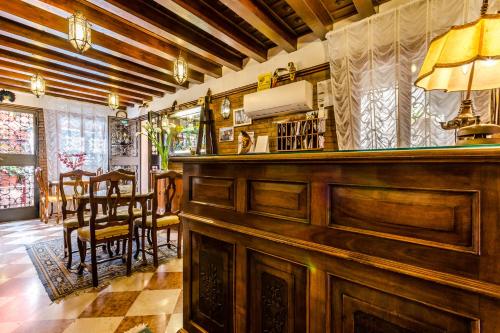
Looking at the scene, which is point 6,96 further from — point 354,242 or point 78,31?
point 354,242

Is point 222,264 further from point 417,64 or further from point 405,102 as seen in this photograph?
point 417,64

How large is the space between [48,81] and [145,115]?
78.6 inches

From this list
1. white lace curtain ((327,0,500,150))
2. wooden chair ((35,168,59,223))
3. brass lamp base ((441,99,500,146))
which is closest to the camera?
brass lamp base ((441,99,500,146))

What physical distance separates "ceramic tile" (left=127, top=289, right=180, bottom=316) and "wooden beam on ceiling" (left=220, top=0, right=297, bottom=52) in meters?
2.79

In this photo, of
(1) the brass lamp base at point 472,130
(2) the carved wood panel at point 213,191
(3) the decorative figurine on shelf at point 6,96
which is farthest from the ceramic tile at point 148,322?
(3) the decorative figurine on shelf at point 6,96

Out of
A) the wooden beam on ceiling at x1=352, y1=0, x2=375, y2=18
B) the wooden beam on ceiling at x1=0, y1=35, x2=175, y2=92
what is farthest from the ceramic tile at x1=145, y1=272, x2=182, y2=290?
the wooden beam on ceiling at x1=0, y1=35, x2=175, y2=92

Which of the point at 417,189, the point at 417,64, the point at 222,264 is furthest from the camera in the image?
the point at 417,64

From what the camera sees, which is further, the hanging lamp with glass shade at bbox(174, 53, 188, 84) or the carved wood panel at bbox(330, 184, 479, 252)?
the hanging lamp with glass shade at bbox(174, 53, 188, 84)

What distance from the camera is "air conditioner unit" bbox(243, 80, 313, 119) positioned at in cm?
306

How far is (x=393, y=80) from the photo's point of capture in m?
2.41

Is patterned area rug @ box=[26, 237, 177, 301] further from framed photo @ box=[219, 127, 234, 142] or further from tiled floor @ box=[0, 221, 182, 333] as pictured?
framed photo @ box=[219, 127, 234, 142]

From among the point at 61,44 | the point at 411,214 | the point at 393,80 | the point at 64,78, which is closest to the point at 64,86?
the point at 64,78

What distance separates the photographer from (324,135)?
9.89ft

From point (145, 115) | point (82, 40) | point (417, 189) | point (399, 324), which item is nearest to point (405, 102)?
point (417, 189)
